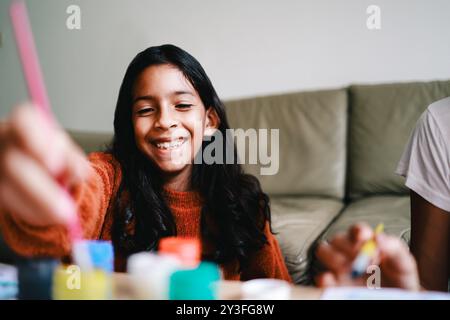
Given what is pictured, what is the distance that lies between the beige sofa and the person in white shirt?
73 cm

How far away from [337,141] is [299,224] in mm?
549

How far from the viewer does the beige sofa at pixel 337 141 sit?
5.95ft

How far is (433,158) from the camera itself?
918 mm

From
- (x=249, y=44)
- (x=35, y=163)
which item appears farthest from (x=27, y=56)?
(x=249, y=44)

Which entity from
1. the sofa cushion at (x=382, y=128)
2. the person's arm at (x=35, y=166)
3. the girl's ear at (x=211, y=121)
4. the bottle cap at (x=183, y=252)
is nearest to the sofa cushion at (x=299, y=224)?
the sofa cushion at (x=382, y=128)

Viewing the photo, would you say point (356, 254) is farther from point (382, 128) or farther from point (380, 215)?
point (382, 128)

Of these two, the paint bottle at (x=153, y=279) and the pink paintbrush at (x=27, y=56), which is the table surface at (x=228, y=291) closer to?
the paint bottle at (x=153, y=279)

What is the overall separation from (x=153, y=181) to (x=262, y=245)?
0.93 feet

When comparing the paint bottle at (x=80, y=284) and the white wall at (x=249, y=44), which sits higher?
the white wall at (x=249, y=44)

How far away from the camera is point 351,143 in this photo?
6.37ft

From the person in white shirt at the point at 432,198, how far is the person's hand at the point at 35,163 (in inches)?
28.1

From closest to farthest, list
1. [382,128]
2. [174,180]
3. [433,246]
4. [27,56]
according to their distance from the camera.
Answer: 1. [27,56]
2. [433,246]
3. [174,180]
4. [382,128]

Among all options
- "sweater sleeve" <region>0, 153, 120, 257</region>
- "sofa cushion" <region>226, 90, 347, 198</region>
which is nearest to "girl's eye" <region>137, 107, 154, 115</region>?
"sweater sleeve" <region>0, 153, 120, 257</region>

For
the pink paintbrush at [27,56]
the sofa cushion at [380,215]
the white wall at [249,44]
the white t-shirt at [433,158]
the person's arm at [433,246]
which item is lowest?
the sofa cushion at [380,215]
